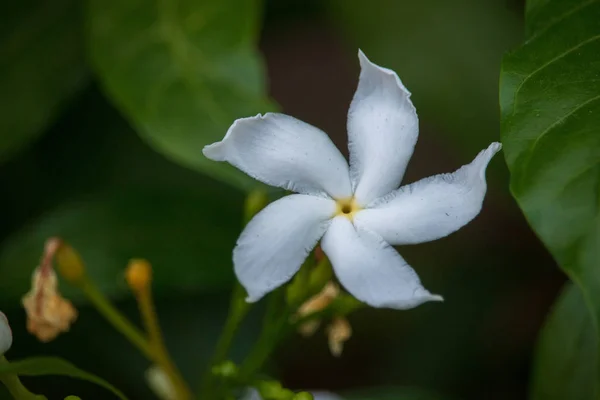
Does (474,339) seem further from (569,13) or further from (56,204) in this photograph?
(569,13)

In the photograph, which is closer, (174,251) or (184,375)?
(174,251)

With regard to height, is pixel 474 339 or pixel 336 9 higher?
pixel 336 9

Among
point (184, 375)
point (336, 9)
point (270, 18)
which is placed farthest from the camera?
point (270, 18)

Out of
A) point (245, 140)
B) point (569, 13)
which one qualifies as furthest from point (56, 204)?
point (569, 13)

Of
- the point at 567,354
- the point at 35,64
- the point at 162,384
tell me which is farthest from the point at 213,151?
the point at 35,64

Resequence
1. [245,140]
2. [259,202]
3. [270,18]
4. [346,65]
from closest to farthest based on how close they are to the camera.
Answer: [245,140] < [259,202] < [270,18] < [346,65]

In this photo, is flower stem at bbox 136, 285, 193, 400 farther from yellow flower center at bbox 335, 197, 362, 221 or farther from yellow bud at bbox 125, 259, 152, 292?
yellow flower center at bbox 335, 197, 362, 221

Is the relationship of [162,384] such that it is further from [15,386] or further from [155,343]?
[15,386]

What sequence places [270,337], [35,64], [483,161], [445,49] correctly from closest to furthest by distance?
[483,161], [270,337], [35,64], [445,49]
